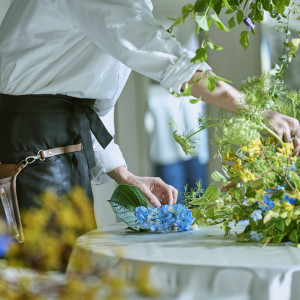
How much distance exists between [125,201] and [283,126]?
43cm

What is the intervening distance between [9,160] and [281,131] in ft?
2.64

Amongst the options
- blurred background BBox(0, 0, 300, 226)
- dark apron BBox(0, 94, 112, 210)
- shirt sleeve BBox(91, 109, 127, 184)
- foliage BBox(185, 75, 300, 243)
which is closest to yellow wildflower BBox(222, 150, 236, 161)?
foliage BBox(185, 75, 300, 243)

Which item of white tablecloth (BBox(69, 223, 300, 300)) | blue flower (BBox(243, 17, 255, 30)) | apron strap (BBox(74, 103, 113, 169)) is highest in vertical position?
blue flower (BBox(243, 17, 255, 30))

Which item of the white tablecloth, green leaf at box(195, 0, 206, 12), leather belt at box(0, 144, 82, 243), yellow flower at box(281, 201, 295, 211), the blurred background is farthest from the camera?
the blurred background

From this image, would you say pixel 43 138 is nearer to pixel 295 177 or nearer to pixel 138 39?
pixel 138 39

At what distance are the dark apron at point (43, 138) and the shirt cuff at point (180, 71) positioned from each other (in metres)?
0.46

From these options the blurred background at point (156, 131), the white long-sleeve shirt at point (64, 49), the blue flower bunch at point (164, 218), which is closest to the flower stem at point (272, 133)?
the blue flower bunch at point (164, 218)

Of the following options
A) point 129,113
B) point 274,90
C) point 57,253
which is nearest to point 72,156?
point 274,90

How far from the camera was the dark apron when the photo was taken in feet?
4.71

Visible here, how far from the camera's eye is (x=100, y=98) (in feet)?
5.15

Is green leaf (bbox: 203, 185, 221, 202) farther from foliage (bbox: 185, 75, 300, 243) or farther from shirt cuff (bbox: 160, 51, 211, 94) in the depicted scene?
shirt cuff (bbox: 160, 51, 211, 94)

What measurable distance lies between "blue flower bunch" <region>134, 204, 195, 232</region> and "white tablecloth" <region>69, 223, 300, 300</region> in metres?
0.20

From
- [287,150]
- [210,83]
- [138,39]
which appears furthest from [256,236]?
[138,39]

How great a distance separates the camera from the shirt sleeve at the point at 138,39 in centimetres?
111
